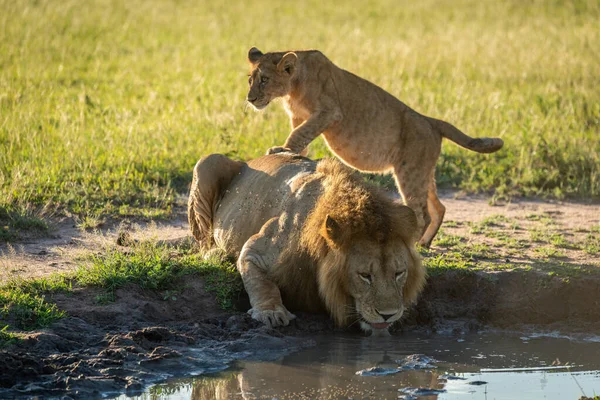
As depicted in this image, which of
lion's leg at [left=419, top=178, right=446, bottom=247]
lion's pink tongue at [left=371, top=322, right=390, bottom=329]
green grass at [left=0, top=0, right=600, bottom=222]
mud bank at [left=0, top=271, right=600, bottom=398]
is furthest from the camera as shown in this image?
green grass at [left=0, top=0, right=600, bottom=222]

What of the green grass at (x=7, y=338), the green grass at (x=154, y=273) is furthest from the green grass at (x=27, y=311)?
the green grass at (x=154, y=273)

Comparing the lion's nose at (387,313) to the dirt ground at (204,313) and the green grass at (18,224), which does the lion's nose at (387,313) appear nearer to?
the dirt ground at (204,313)

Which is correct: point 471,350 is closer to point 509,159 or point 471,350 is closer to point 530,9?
point 509,159

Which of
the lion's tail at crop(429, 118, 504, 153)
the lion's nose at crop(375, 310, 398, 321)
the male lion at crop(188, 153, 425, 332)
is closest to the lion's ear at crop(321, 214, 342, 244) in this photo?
the male lion at crop(188, 153, 425, 332)

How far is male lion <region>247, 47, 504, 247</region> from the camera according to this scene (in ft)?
23.9

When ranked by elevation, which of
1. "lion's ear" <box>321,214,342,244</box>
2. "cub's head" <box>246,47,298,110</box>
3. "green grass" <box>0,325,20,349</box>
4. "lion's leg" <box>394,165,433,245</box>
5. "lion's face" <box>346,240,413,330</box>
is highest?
"cub's head" <box>246,47,298,110</box>

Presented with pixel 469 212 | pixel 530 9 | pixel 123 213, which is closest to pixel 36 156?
pixel 123 213

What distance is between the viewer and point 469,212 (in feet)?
26.7

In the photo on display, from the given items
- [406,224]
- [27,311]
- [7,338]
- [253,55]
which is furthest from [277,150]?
[7,338]

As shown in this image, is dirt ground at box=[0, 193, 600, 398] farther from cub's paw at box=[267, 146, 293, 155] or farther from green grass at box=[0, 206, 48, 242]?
cub's paw at box=[267, 146, 293, 155]

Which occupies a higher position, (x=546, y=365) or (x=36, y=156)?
(x=36, y=156)

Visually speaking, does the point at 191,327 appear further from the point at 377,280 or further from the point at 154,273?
the point at 377,280

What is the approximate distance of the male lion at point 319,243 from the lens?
5.25m

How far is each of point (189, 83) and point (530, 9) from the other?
9.14 meters
